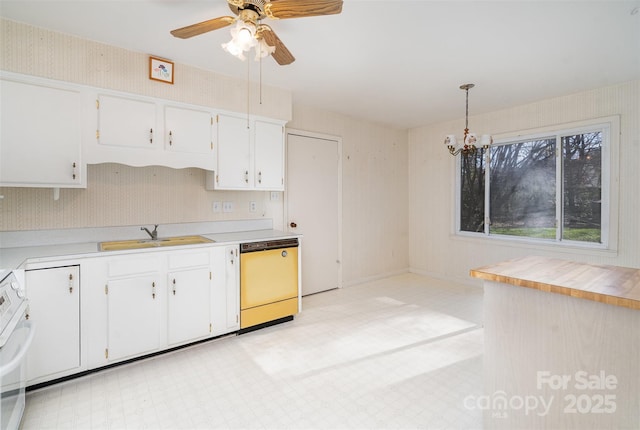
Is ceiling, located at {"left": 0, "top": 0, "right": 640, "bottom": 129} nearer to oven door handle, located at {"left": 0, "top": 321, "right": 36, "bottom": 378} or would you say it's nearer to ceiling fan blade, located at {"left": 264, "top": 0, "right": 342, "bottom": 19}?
ceiling fan blade, located at {"left": 264, "top": 0, "right": 342, "bottom": 19}

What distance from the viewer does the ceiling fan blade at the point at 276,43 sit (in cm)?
172

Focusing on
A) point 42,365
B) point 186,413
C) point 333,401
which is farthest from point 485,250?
point 42,365

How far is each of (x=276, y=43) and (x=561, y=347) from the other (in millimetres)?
2221

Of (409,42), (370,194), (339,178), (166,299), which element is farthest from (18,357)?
(370,194)

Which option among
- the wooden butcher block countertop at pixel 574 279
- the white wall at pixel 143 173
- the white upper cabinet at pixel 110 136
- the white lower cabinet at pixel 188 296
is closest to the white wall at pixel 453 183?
the white wall at pixel 143 173

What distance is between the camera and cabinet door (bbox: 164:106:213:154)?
2.67m

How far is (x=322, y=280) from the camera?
4.29 m

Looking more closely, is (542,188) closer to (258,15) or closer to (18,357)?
(258,15)

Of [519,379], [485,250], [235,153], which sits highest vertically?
[235,153]

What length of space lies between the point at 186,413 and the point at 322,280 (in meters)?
2.57

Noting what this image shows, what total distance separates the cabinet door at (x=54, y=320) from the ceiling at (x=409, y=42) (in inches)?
69.6

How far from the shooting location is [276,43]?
1.87m

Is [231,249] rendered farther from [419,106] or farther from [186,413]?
[419,106]

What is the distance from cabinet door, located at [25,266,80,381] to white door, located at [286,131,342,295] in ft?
7.58
